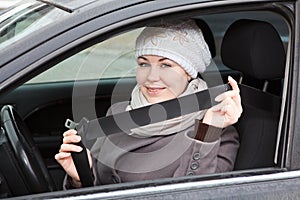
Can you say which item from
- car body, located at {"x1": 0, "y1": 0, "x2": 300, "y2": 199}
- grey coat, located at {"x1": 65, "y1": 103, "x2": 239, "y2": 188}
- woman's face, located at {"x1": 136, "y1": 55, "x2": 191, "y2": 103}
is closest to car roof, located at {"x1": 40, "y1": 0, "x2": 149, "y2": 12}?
car body, located at {"x1": 0, "y1": 0, "x2": 300, "y2": 199}

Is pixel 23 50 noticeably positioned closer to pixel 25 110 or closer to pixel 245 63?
pixel 245 63

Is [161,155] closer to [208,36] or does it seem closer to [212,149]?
[212,149]

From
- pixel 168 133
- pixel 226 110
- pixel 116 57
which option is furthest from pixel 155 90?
pixel 116 57

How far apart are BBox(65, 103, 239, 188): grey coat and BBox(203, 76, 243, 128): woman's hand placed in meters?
0.03

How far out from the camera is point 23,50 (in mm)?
1934

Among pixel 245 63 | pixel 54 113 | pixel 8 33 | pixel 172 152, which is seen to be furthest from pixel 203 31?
pixel 54 113

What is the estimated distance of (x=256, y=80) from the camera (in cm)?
248

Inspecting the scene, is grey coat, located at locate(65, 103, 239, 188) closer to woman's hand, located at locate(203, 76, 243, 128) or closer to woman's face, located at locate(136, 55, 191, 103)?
woman's hand, located at locate(203, 76, 243, 128)

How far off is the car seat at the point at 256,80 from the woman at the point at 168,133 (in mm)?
75

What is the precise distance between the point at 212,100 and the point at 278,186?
0.43m

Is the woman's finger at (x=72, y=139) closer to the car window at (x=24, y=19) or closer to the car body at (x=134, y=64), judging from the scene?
the car body at (x=134, y=64)

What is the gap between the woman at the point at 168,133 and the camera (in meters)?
2.26

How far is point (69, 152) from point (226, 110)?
0.53 metres

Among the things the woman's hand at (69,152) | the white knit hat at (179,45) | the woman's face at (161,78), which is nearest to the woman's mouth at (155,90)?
the woman's face at (161,78)
